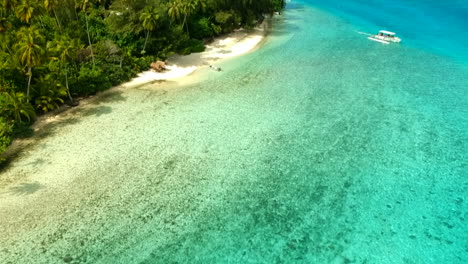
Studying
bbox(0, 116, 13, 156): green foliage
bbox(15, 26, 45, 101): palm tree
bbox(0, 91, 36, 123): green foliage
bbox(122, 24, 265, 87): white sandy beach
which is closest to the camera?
bbox(0, 116, 13, 156): green foliage

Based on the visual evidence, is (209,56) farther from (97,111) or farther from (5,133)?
(5,133)

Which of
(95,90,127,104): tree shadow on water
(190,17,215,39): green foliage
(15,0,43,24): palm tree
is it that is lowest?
(95,90,127,104): tree shadow on water

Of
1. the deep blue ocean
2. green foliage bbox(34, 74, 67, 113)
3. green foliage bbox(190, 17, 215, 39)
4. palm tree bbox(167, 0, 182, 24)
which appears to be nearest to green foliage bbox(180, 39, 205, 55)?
green foliage bbox(190, 17, 215, 39)

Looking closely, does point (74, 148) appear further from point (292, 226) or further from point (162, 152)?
point (292, 226)

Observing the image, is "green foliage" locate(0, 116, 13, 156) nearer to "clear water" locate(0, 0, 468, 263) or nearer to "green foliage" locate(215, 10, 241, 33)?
"clear water" locate(0, 0, 468, 263)

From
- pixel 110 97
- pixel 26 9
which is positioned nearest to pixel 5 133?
pixel 110 97

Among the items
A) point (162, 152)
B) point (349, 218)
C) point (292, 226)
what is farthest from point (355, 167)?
point (162, 152)
